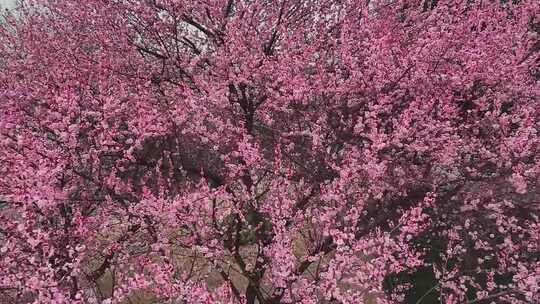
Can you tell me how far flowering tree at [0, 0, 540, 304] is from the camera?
656 centimetres

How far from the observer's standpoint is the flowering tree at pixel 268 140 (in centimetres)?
656

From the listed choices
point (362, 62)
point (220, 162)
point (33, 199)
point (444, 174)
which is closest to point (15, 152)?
point (33, 199)

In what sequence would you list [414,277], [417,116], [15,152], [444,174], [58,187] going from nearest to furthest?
[58,187], [15,152], [417,116], [444,174], [414,277]

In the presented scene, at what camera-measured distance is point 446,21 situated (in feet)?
30.4

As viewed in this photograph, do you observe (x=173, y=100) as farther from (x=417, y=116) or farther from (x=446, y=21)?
(x=446, y=21)

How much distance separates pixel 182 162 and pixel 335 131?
292cm

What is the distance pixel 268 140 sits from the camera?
953 cm

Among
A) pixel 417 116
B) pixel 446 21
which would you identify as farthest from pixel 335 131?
pixel 446 21

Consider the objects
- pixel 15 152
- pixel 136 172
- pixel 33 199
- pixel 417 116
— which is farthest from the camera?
pixel 136 172

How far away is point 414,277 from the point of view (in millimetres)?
11828

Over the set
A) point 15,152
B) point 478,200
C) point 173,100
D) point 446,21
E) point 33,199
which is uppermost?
point 446,21

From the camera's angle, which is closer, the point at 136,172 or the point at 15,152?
the point at 15,152

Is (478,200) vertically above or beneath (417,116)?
beneath

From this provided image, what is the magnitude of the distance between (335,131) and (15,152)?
4965 millimetres
